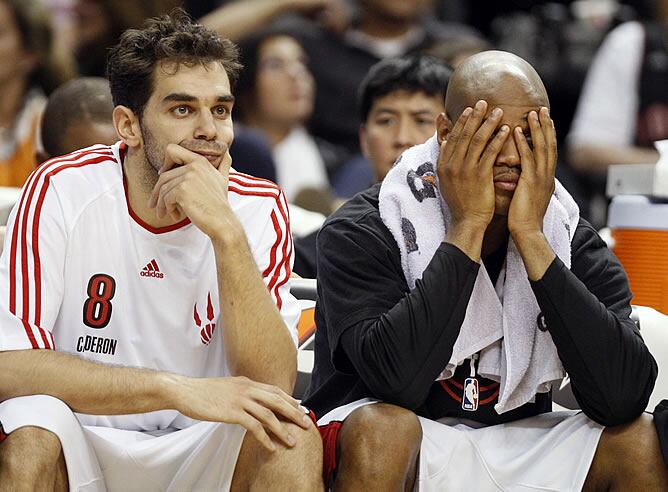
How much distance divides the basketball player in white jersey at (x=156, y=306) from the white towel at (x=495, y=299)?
349 mm

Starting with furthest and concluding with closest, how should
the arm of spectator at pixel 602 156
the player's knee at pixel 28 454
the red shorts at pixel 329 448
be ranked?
the arm of spectator at pixel 602 156
the red shorts at pixel 329 448
the player's knee at pixel 28 454

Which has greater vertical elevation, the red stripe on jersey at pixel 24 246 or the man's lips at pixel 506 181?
the man's lips at pixel 506 181

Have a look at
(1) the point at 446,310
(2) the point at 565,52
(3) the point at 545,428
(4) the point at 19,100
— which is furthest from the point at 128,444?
(2) the point at 565,52

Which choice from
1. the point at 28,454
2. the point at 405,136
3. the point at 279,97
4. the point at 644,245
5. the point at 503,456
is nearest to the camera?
the point at 28,454

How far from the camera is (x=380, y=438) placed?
2910 millimetres

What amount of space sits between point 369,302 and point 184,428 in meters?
0.59

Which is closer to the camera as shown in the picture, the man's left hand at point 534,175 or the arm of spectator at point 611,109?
the man's left hand at point 534,175

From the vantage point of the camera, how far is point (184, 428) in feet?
10.7

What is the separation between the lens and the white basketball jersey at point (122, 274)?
127 inches

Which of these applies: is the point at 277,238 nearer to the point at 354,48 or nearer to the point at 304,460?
the point at 304,460

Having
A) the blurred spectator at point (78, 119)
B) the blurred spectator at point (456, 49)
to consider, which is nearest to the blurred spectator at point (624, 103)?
the blurred spectator at point (456, 49)

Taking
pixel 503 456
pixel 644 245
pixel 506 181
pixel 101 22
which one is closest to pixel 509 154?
pixel 506 181

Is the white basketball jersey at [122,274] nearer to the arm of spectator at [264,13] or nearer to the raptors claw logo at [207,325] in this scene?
the raptors claw logo at [207,325]

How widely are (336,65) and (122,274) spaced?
342 centimetres
